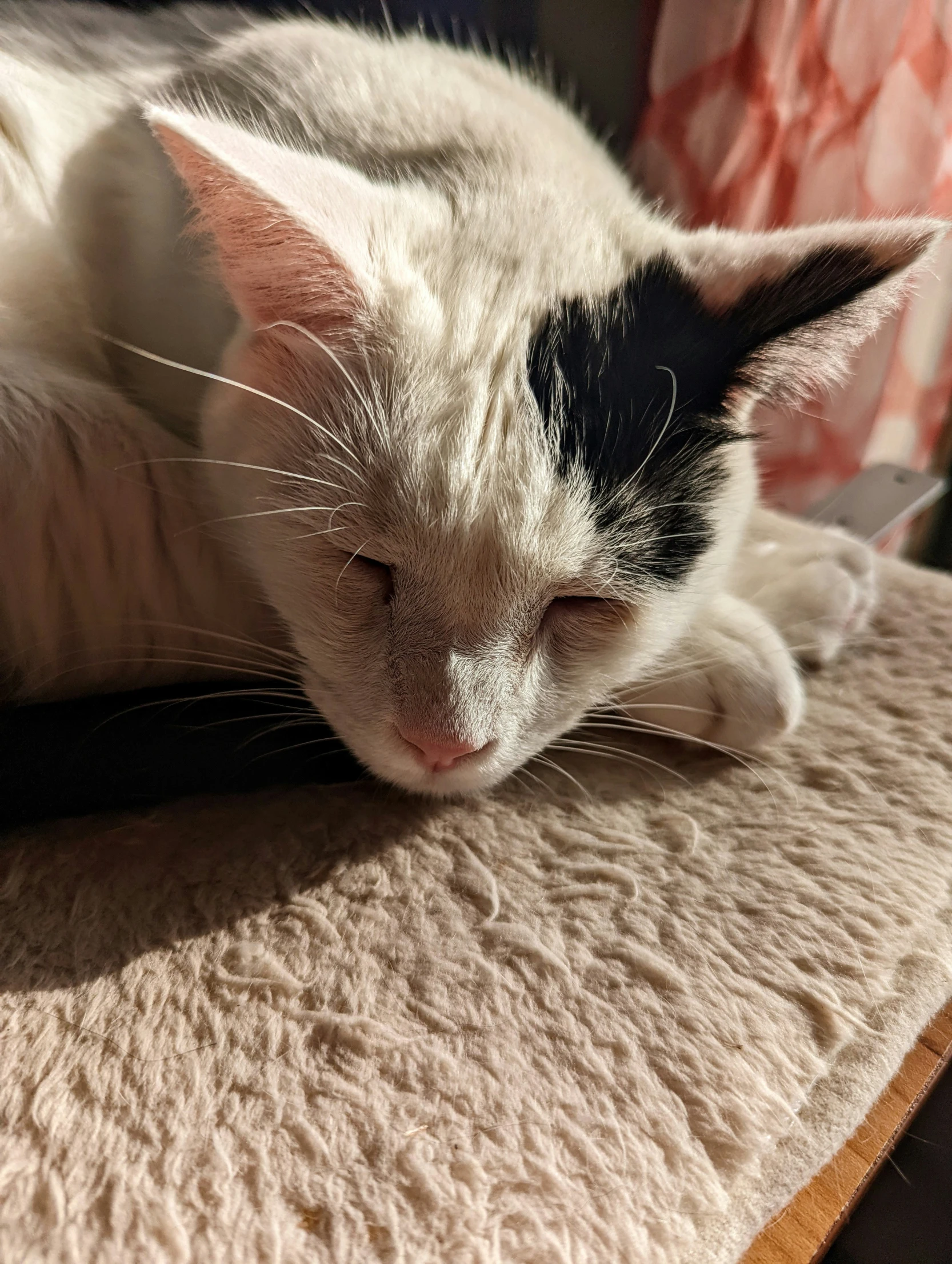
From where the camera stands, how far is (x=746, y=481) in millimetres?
972

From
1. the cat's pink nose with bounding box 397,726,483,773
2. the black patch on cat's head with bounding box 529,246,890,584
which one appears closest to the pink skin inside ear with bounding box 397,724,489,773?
the cat's pink nose with bounding box 397,726,483,773

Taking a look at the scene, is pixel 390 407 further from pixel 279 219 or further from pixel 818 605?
pixel 818 605

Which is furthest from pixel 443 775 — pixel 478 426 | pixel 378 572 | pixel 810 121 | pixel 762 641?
pixel 810 121

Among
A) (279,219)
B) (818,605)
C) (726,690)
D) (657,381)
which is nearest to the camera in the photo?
(279,219)

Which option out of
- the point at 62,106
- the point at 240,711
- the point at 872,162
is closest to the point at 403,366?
the point at 240,711

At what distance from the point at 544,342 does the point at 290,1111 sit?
0.66 metres

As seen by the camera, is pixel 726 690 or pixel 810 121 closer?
pixel 726 690

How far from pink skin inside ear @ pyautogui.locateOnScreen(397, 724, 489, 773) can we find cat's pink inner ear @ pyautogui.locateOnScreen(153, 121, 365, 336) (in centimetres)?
37

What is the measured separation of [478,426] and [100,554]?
410 millimetres

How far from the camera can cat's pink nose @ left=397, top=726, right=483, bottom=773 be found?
2.37 feet

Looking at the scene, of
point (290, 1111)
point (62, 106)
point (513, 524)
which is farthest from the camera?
point (62, 106)

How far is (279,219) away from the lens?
0.63 m

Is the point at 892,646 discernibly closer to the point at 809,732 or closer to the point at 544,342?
the point at 809,732

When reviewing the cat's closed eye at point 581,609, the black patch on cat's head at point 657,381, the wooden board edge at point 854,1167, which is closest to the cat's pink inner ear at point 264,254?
the black patch on cat's head at point 657,381
